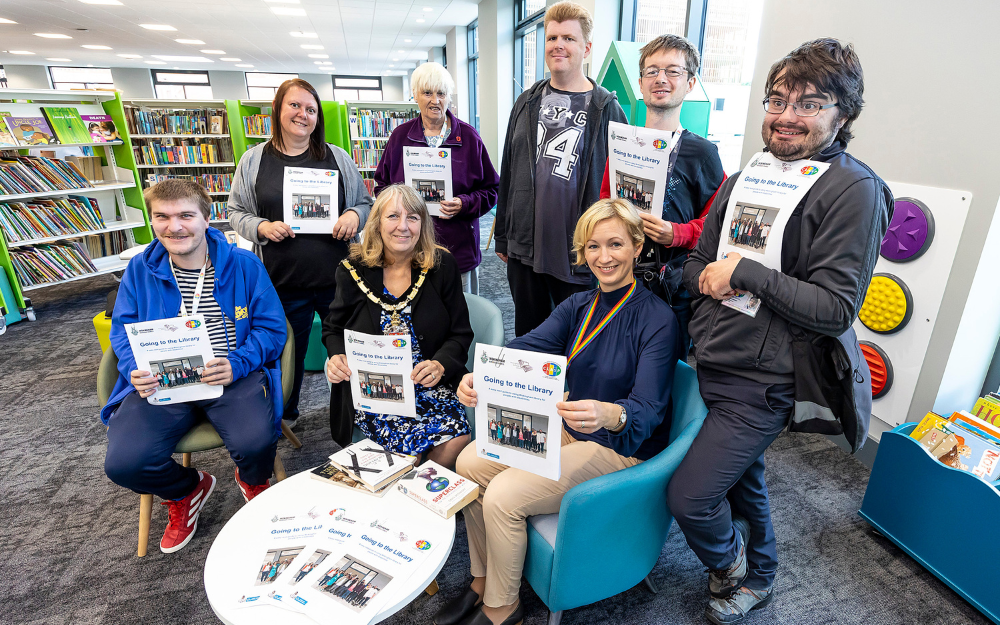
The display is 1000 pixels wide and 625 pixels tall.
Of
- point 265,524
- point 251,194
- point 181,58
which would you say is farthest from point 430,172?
point 181,58

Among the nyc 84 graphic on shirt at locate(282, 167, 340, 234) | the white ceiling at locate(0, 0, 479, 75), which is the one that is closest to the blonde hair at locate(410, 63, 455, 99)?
the nyc 84 graphic on shirt at locate(282, 167, 340, 234)

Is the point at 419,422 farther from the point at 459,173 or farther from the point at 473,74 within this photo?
the point at 473,74

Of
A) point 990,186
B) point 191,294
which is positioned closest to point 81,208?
point 191,294

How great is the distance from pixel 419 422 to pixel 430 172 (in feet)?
4.30

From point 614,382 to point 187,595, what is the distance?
1675mm

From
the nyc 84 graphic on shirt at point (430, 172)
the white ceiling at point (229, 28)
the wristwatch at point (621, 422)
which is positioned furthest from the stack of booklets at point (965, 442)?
the white ceiling at point (229, 28)

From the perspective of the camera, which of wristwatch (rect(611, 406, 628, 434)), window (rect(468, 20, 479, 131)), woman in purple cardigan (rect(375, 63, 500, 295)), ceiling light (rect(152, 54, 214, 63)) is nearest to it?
wristwatch (rect(611, 406, 628, 434))

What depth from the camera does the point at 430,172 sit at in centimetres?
261

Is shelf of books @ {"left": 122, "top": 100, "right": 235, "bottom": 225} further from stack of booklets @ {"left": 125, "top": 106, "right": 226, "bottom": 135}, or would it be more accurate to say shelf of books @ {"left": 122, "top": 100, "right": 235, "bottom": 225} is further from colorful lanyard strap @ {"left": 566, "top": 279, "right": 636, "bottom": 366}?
colorful lanyard strap @ {"left": 566, "top": 279, "right": 636, "bottom": 366}

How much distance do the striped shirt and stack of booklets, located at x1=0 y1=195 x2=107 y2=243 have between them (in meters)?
3.93

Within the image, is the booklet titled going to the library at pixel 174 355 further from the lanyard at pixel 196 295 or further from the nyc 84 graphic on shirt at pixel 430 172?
the nyc 84 graphic on shirt at pixel 430 172

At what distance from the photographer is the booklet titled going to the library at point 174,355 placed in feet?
5.70

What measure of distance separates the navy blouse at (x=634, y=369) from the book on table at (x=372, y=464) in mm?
576

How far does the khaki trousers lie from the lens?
151 cm
